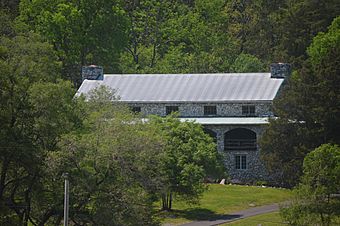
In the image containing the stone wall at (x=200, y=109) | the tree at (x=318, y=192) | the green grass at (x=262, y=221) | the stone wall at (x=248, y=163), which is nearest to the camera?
the tree at (x=318, y=192)

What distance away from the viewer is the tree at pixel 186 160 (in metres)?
54.3

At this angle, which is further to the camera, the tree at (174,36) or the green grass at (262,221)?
the tree at (174,36)

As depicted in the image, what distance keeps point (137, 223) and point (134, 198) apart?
1119 mm

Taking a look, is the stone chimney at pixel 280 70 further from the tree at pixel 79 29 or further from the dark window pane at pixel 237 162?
the tree at pixel 79 29

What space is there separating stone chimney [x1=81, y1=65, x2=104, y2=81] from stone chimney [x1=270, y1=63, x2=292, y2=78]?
1337cm

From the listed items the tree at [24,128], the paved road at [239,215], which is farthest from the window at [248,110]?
the tree at [24,128]

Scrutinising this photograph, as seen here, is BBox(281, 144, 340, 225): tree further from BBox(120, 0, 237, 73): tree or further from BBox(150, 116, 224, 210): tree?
BBox(120, 0, 237, 73): tree

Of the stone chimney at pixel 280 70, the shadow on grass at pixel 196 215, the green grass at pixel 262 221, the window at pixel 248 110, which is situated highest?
the stone chimney at pixel 280 70

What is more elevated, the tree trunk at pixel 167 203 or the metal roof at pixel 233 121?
the metal roof at pixel 233 121

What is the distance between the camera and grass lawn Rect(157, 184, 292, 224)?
178 ft

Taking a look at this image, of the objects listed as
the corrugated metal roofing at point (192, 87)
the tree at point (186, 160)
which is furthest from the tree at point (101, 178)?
the corrugated metal roofing at point (192, 87)

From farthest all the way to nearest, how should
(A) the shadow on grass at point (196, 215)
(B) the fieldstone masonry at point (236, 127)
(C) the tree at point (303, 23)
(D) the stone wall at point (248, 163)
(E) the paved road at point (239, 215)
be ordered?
(C) the tree at point (303, 23), (B) the fieldstone masonry at point (236, 127), (D) the stone wall at point (248, 163), (A) the shadow on grass at point (196, 215), (E) the paved road at point (239, 215)

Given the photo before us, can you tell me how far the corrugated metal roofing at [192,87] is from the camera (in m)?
70.1

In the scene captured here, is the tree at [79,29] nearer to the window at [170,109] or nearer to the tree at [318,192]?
the window at [170,109]
